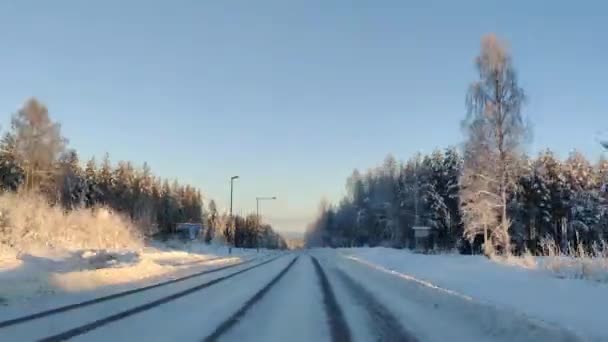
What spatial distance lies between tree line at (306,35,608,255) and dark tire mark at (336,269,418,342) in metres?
9.44

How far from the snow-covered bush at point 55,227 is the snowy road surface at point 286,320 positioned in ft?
65.2

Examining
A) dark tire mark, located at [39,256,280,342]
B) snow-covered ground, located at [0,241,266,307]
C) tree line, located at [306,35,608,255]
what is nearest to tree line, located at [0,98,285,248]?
snow-covered ground, located at [0,241,266,307]

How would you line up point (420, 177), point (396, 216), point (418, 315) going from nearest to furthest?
point (418, 315) → point (420, 177) → point (396, 216)

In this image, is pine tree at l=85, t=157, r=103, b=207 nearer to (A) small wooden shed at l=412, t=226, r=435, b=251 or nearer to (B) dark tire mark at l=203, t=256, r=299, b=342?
(A) small wooden shed at l=412, t=226, r=435, b=251

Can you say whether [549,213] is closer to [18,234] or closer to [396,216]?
[396,216]

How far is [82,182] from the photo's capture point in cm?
8675

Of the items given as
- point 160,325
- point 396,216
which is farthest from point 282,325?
point 396,216

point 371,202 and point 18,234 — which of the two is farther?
point 371,202

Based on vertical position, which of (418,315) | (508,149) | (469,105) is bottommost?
(418,315)

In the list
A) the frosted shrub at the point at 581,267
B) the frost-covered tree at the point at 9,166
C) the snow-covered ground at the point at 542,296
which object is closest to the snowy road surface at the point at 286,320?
the snow-covered ground at the point at 542,296

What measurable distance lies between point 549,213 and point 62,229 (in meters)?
51.6

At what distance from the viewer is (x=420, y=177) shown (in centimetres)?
8144

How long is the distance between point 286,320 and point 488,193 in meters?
25.5

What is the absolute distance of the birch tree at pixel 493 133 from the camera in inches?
1320
